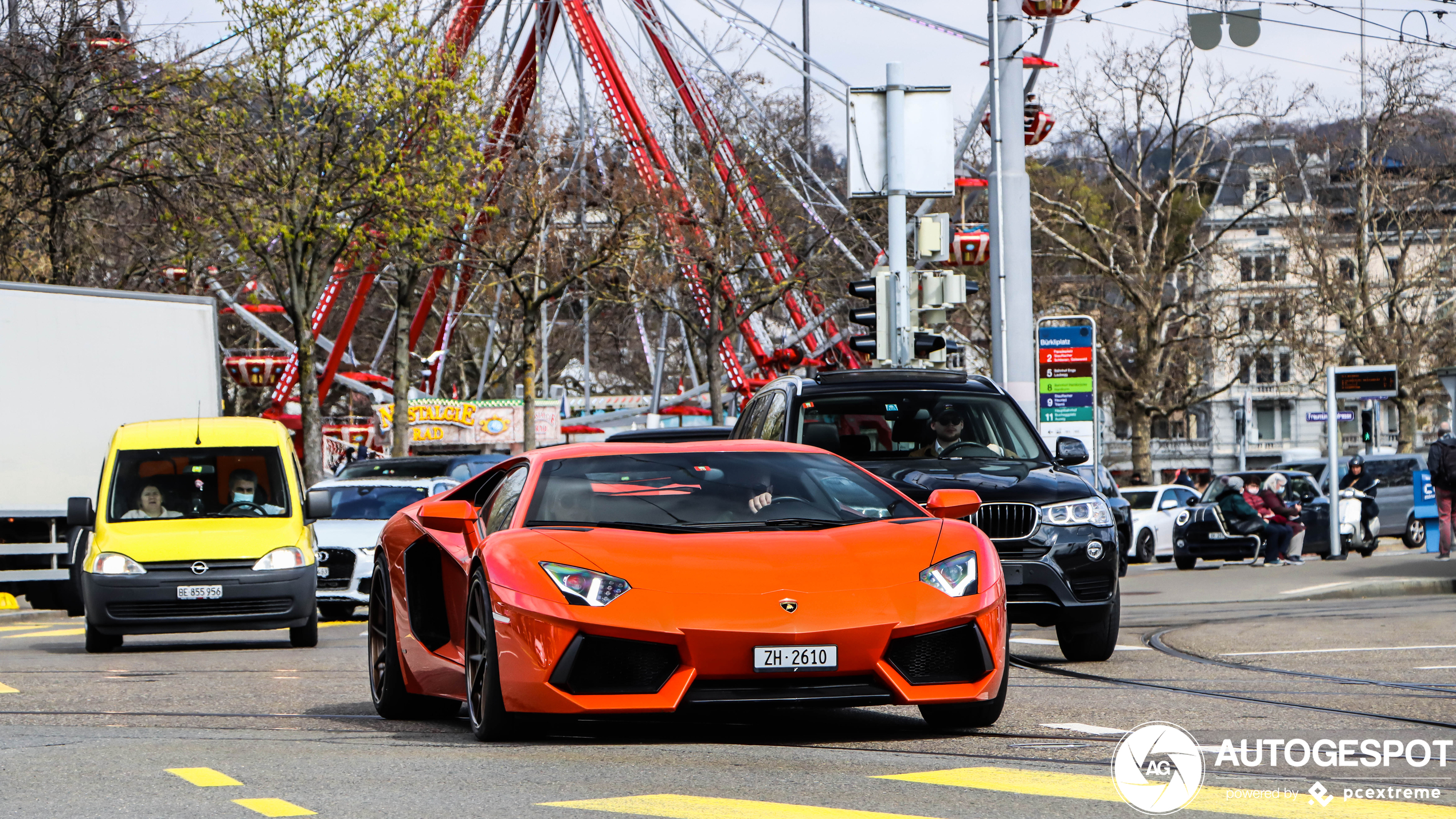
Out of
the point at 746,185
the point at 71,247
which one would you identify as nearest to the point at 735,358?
the point at 746,185

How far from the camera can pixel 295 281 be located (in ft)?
102

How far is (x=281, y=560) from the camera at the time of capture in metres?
15.5

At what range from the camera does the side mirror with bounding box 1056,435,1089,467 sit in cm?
1270

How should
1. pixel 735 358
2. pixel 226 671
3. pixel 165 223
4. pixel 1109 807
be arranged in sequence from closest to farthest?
pixel 1109 807, pixel 226 671, pixel 165 223, pixel 735 358

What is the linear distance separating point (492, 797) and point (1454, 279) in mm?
57715

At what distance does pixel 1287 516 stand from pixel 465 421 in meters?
25.5

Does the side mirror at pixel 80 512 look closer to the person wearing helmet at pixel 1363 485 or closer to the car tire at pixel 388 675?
the car tire at pixel 388 675

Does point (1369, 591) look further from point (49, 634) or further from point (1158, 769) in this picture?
point (1158, 769)

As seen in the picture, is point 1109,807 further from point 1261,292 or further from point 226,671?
point 1261,292

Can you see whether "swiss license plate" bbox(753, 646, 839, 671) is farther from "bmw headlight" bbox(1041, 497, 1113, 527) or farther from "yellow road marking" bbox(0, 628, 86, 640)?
"yellow road marking" bbox(0, 628, 86, 640)

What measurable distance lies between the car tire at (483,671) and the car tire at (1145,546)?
2868 centimetres

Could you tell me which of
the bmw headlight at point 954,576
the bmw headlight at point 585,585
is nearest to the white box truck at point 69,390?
the bmw headlight at point 585,585

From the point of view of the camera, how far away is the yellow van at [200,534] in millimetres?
15094

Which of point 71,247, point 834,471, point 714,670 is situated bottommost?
point 714,670
